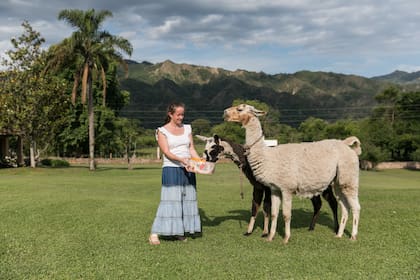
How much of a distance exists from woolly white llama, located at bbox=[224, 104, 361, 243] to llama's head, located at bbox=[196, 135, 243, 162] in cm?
34

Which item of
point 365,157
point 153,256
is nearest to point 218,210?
point 153,256

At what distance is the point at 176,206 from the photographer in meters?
7.47

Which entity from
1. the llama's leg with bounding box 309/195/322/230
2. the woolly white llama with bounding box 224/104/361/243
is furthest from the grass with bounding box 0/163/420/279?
the woolly white llama with bounding box 224/104/361/243

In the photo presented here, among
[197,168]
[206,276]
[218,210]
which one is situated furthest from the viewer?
[218,210]

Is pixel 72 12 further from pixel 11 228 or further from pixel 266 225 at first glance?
pixel 266 225

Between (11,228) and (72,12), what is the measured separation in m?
27.5

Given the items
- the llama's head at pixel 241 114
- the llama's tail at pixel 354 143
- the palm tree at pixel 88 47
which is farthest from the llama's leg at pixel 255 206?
the palm tree at pixel 88 47

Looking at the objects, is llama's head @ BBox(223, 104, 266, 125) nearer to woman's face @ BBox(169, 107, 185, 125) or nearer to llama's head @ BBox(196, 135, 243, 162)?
llama's head @ BBox(196, 135, 243, 162)

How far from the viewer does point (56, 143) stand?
178ft

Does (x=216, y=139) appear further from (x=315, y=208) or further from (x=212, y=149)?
(x=315, y=208)

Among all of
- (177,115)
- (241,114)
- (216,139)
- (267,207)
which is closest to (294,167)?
(267,207)

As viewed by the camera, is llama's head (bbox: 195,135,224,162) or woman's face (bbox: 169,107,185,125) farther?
llama's head (bbox: 195,135,224,162)

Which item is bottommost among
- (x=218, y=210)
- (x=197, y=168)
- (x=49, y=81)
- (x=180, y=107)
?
(x=218, y=210)

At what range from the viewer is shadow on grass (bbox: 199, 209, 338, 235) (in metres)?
9.24
